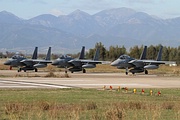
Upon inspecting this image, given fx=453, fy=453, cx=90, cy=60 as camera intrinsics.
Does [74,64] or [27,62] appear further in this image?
[27,62]

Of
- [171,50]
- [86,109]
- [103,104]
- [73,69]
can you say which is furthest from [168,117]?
[171,50]

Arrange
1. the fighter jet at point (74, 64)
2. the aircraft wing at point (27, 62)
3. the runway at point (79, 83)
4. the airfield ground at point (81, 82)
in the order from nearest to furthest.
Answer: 1. the runway at point (79, 83)
2. the airfield ground at point (81, 82)
3. the fighter jet at point (74, 64)
4. the aircraft wing at point (27, 62)

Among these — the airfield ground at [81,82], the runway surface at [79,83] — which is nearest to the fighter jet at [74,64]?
the airfield ground at [81,82]

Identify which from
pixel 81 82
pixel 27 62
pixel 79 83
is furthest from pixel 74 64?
pixel 79 83

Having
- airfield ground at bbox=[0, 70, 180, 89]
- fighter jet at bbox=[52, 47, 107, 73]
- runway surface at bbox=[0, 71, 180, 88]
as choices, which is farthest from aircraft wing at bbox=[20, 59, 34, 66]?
runway surface at bbox=[0, 71, 180, 88]

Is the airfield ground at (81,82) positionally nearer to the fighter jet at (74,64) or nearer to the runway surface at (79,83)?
the runway surface at (79,83)

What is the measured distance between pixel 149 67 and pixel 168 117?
45.5m

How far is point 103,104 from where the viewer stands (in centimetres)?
2130

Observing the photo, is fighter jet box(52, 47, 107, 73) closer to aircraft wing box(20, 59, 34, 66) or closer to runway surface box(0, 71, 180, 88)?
aircraft wing box(20, 59, 34, 66)

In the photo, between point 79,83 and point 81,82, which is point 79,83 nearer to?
point 79,83

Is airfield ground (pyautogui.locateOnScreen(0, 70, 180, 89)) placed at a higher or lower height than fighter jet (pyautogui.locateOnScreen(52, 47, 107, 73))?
lower

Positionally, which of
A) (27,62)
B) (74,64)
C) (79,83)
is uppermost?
(27,62)

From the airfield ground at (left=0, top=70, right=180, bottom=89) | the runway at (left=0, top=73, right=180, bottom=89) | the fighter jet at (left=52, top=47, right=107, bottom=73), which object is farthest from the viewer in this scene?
the fighter jet at (left=52, top=47, right=107, bottom=73)

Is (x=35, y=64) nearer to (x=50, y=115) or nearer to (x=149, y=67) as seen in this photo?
(x=149, y=67)
